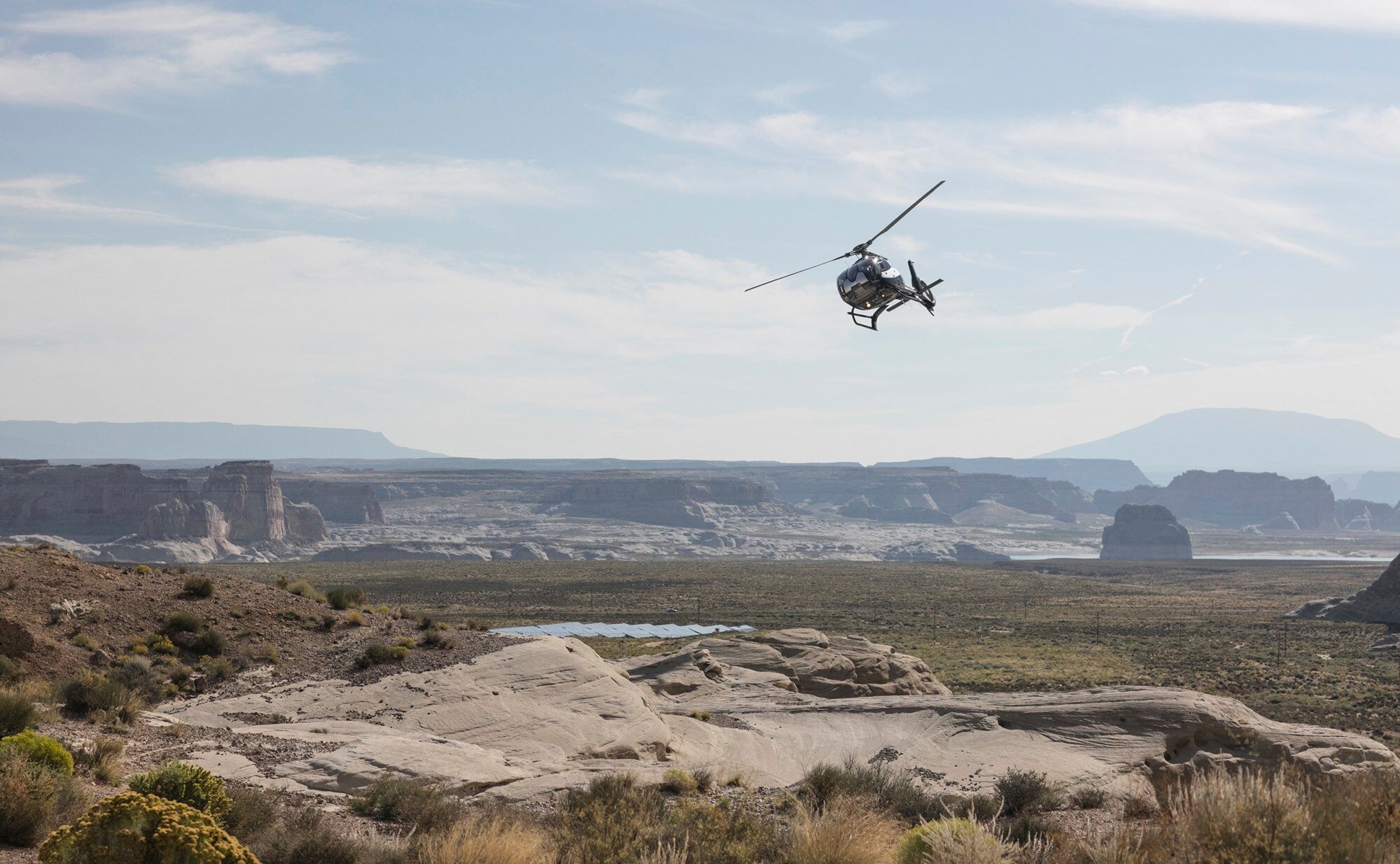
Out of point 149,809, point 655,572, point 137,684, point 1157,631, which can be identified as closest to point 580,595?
point 655,572

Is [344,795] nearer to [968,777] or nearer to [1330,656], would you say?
[968,777]

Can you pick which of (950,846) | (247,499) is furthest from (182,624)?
(247,499)

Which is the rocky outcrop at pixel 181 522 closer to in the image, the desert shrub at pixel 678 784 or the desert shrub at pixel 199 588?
the desert shrub at pixel 199 588

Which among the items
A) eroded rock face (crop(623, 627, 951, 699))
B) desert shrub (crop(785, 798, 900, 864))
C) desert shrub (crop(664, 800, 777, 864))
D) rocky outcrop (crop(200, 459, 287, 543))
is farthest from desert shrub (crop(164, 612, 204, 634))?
rocky outcrop (crop(200, 459, 287, 543))

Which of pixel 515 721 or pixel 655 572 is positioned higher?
pixel 515 721

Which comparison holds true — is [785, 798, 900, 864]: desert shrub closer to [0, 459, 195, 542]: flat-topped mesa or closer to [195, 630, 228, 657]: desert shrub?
[195, 630, 228, 657]: desert shrub
